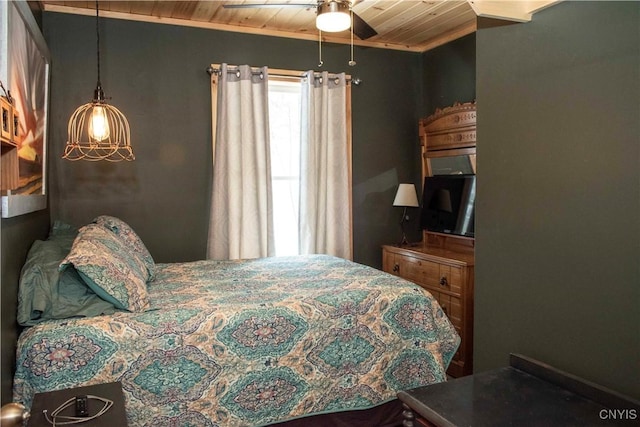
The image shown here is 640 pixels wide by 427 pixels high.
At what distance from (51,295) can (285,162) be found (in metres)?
2.46

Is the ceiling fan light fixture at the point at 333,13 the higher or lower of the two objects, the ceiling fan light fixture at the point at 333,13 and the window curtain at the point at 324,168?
the higher

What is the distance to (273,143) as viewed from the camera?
423 centimetres

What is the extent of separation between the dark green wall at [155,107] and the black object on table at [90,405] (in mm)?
2153

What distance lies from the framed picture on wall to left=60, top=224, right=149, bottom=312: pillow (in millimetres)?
285

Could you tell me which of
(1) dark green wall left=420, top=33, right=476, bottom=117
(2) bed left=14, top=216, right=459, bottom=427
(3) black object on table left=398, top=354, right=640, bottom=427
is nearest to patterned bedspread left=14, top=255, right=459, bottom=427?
(2) bed left=14, top=216, right=459, bottom=427

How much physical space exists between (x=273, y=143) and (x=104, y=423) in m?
3.02

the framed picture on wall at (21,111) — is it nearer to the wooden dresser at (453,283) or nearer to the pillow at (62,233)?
the pillow at (62,233)

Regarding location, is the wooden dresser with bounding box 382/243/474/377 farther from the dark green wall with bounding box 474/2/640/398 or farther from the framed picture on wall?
the framed picture on wall

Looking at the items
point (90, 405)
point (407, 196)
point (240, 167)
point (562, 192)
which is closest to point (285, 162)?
point (240, 167)

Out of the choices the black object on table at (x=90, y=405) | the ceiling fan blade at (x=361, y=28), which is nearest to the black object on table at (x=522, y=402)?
the black object on table at (x=90, y=405)

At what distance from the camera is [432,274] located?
3.74m

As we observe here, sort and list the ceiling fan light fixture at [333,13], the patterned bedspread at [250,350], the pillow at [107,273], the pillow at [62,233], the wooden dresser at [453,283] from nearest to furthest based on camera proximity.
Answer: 1. the patterned bedspread at [250,350]
2. the pillow at [107,273]
3. the ceiling fan light fixture at [333,13]
4. the pillow at [62,233]
5. the wooden dresser at [453,283]

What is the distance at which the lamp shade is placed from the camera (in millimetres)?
4387

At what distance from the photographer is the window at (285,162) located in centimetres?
423
